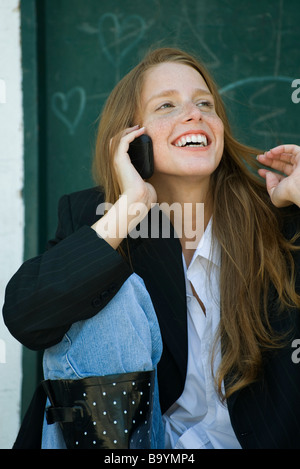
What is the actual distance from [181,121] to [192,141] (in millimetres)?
98

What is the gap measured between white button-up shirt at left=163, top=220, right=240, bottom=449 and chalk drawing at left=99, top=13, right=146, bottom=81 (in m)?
1.38

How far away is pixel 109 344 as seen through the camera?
1.72 meters

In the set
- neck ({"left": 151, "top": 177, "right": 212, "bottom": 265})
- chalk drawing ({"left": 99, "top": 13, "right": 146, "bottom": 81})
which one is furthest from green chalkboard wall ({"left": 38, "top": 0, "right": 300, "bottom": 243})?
neck ({"left": 151, "top": 177, "right": 212, "bottom": 265})

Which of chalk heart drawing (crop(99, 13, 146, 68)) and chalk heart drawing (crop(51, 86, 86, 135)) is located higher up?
chalk heart drawing (crop(99, 13, 146, 68))

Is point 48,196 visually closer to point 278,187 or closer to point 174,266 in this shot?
point 174,266

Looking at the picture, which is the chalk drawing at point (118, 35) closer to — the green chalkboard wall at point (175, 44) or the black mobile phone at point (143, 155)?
the green chalkboard wall at point (175, 44)

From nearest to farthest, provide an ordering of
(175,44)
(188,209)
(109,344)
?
(109,344) < (188,209) < (175,44)

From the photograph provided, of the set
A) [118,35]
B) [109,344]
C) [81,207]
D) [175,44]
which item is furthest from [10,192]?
[109,344]

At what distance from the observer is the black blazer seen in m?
1.78

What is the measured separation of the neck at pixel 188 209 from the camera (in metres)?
2.29

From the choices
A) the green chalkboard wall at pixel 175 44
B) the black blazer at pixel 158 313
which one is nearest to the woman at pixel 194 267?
the black blazer at pixel 158 313

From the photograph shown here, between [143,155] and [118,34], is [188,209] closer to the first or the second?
[143,155]

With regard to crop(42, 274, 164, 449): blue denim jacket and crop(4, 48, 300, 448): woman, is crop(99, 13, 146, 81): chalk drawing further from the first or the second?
crop(42, 274, 164, 449): blue denim jacket
